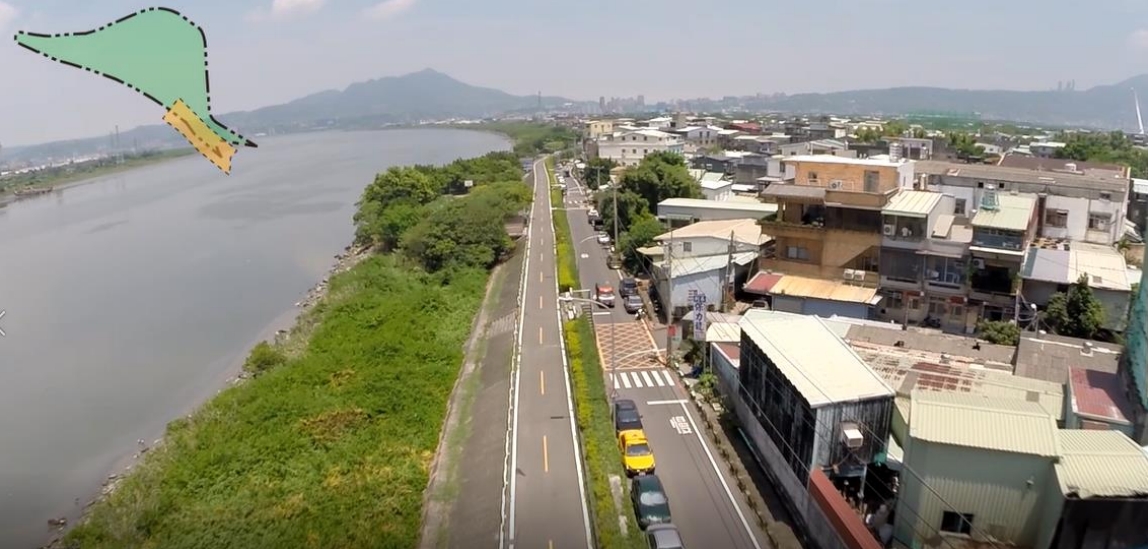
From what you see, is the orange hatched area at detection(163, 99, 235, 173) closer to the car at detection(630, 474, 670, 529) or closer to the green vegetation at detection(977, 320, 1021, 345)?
the car at detection(630, 474, 670, 529)

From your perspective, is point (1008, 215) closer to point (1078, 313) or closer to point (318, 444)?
point (1078, 313)

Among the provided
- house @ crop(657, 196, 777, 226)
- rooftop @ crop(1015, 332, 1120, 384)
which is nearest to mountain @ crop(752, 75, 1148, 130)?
house @ crop(657, 196, 777, 226)

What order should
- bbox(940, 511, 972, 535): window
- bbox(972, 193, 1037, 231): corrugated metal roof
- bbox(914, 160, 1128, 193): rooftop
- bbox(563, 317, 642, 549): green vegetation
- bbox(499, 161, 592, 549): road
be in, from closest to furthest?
bbox(940, 511, 972, 535): window → bbox(563, 317, 642, 549): green vegetation → bbox(499, 161, 592, 549): road → bbox(972, 193, 1037, 231): corrugated metal roof → bbox(914, 160, 1128, 193): rooftop

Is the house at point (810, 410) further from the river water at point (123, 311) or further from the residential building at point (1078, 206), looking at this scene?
the residential building at point (1078, 206)

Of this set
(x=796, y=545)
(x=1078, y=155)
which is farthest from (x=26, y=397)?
(x=1078, y=155)

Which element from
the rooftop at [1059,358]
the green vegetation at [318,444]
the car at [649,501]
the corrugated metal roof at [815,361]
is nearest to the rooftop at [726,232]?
the green vegetation at [318,444]

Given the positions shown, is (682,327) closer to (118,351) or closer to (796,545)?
(796,545)
